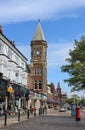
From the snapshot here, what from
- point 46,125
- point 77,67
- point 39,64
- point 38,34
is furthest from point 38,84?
point 46,125

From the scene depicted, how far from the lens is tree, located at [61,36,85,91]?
52875 mm

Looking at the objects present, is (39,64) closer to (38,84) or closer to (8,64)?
(38,84)

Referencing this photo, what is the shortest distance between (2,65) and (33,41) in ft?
219

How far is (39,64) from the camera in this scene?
12769 cm

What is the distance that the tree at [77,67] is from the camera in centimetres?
5288

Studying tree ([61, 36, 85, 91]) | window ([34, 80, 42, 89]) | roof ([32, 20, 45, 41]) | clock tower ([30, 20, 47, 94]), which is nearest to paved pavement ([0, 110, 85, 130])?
tree ([61, 36, 85, 91])

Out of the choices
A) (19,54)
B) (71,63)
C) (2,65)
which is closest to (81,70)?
(71,63)

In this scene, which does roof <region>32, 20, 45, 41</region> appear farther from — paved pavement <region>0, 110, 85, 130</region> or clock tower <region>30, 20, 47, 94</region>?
paved pavement <region>0, 110, 85, 130</region>

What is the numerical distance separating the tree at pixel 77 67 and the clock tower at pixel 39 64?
65.7 m

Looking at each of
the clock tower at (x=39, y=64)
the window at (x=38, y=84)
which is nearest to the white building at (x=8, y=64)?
the clock tower at (x=39, y=64)

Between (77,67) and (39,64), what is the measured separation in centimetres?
7249

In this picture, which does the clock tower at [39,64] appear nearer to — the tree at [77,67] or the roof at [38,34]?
the roof at [38,34]

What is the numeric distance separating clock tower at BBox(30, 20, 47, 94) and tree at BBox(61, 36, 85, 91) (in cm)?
6568

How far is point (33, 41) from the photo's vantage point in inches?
5103
